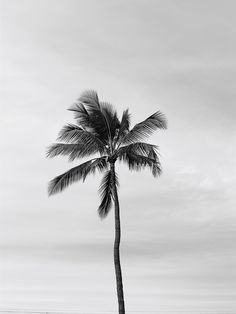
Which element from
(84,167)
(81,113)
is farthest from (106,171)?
(81,113)

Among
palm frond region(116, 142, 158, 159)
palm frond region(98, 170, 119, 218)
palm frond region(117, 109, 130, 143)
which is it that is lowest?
palm frond region(98, 170, 119, 218)

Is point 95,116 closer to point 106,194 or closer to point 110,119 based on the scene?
point 110,119

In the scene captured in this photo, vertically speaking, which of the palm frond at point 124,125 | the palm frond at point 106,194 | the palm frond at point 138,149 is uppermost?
the palm frond at point 124,125

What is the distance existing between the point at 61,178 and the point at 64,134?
2.46 metres

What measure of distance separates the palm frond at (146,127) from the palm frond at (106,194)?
2.19 metres

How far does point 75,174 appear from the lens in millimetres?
31453

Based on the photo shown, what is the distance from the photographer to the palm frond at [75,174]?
31.2 metres

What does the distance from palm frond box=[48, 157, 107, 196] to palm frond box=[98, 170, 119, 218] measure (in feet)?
1.93

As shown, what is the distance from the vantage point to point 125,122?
3209 cm

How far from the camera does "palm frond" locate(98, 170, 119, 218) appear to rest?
1253 inches

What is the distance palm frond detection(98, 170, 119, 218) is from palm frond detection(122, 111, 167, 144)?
7.18 feet

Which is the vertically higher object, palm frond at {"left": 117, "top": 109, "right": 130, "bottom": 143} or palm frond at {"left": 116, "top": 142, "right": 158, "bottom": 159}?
palm frond at {"left": 117, "top": 109, "right": 130, "bottom": 143}

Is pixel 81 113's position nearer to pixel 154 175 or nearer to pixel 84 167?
pixel 84 167

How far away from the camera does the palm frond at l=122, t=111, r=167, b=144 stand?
Result: 31.8 meters
